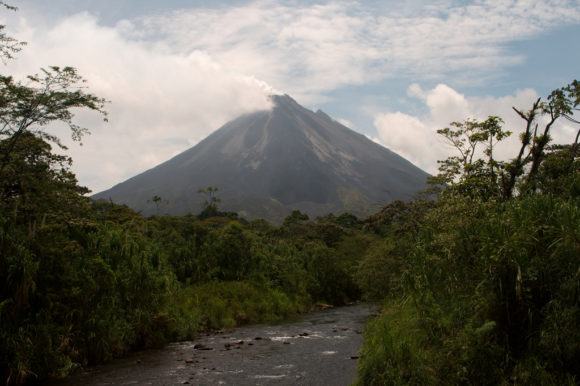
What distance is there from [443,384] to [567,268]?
296 centimetres

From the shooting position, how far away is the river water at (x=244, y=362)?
11031 mm

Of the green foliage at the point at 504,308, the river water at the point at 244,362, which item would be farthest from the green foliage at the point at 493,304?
the river water at the point at 244,362

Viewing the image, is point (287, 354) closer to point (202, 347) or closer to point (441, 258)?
point (202, 347)

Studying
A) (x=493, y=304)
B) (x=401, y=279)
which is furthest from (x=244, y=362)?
(x=493, y=304)

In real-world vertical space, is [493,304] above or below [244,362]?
above

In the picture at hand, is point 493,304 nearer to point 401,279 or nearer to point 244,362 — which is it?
point 401,279

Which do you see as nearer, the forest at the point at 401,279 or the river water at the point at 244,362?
the forest at the point at 401,279

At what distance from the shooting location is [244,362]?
13172 mm

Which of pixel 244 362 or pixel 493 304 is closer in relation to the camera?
pixel 493 304

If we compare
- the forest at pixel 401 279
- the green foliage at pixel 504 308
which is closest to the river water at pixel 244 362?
the forest at pixel 401 279

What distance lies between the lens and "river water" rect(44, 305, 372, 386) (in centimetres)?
1103

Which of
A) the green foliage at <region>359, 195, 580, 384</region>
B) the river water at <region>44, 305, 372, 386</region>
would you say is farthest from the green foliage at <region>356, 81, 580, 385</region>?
the river water at <region>44, 305, 372, 386</region>

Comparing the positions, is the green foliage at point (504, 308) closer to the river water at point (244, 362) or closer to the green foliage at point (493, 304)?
the green foliage at point (493, 304)

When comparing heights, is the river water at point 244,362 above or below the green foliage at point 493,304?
below
